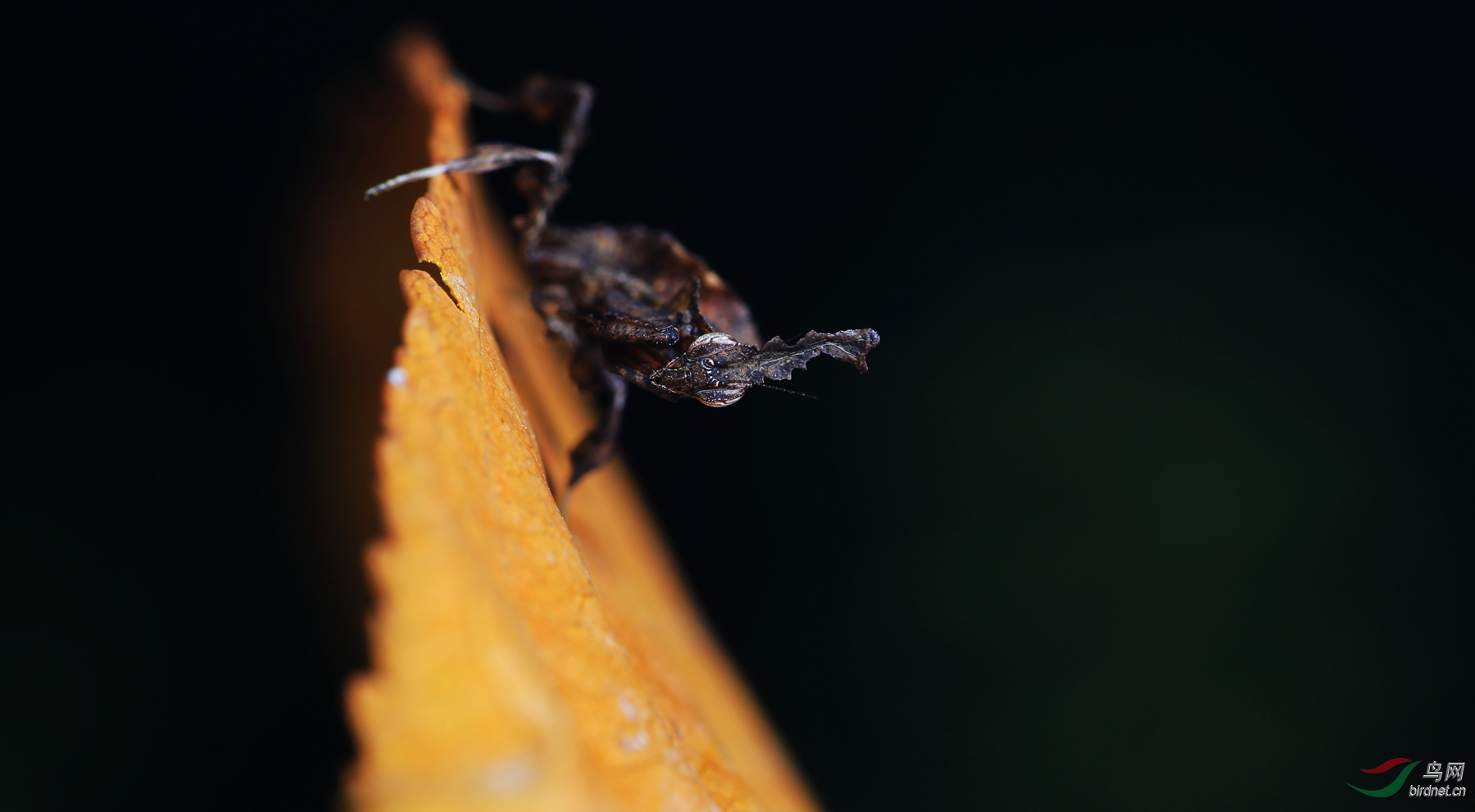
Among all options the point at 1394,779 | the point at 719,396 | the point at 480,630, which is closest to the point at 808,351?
the point at 719,396

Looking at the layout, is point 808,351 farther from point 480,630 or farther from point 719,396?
point 480,630

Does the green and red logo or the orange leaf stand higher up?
the orange leaf

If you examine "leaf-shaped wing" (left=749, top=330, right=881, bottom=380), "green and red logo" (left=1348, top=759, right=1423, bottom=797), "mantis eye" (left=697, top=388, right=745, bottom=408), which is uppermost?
"leaf-shaped wing" (left=749, top=330, right=881, bottom=380)

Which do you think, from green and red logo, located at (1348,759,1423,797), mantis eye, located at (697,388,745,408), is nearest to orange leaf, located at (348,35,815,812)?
mantis eye, located at (697,388,745,408)

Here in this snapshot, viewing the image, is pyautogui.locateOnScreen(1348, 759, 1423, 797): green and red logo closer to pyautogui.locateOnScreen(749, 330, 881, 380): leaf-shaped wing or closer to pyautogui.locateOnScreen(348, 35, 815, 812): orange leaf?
pyautogui.locateOnScreen(348, 35, 815, 812): orange leaf

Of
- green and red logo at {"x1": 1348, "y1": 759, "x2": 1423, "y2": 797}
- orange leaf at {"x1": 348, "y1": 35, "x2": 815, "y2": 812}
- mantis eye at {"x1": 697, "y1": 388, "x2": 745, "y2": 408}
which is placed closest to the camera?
orange leaf at {"x1": 348, "y1": 35, "x2": 815, "y2": 812}

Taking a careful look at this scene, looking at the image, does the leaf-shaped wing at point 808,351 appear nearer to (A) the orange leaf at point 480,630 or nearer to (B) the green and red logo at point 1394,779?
(A) the orange leaf at point 480,630
